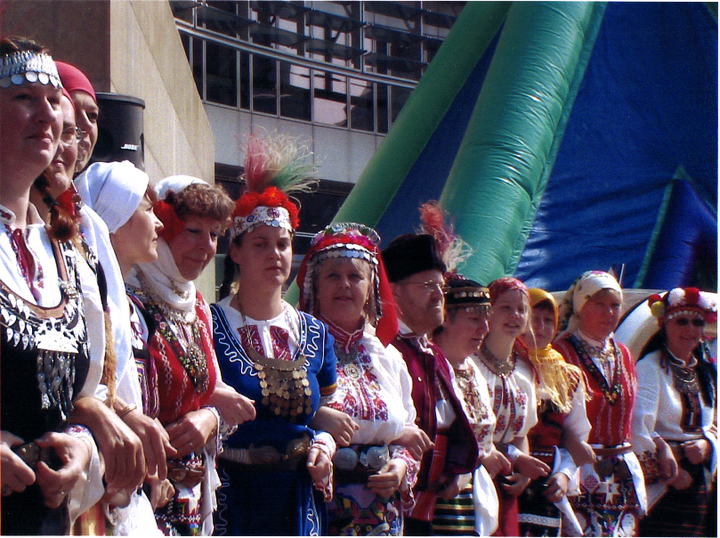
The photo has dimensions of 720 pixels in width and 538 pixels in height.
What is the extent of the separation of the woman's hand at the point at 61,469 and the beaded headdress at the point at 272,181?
1337 mm

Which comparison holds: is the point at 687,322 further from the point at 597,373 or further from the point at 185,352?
the point at 185,352

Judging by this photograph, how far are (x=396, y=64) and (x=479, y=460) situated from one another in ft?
54.4

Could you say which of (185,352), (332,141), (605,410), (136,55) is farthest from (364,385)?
(332,141)

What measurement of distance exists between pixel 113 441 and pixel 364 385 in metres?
1.40

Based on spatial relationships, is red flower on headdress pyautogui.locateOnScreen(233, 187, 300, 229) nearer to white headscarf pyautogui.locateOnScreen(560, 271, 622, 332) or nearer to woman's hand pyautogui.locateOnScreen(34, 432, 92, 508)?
woman's hand pyautogui.locateOnScreen(34, 432, 92, 508)

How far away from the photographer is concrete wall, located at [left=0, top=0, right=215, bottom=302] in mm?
3703

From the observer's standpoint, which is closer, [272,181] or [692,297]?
[272,181]

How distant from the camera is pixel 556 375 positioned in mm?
4152

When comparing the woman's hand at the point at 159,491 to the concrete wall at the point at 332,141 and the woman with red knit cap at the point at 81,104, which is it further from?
the concrete wall at the point at 332,141

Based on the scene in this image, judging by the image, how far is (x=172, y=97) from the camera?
18.3ft

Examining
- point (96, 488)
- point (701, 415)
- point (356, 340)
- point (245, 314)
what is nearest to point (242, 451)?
point (245, 314)

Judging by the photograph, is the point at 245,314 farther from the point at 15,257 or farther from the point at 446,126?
the point at 446,126

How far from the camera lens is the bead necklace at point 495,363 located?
12.8 ft

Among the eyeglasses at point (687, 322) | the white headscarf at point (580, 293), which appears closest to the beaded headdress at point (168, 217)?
the white headscarf at point (580, 293)
